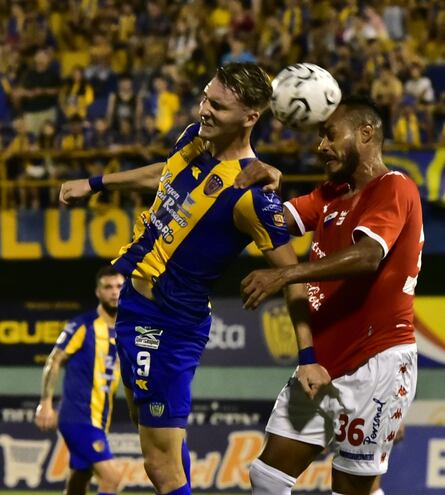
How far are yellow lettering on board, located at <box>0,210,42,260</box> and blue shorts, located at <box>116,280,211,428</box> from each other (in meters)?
4.44

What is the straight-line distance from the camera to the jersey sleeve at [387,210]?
4.41 metres

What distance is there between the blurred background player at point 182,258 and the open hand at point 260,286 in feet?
1.49

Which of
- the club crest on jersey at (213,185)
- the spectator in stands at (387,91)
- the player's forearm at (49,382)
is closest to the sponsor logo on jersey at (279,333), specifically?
the player's forearm at (49,382)

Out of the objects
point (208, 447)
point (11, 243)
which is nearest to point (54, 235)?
point (11, 243)

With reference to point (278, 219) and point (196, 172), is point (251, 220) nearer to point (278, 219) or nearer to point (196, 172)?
point (278, 219)

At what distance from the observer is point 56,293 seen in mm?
9383

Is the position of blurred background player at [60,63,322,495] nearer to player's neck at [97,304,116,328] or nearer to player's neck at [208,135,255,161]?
player's neck at [208,135,255,161]

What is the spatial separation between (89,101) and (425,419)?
5.95 metres

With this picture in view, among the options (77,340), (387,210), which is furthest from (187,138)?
(77,340)

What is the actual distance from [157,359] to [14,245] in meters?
4.64

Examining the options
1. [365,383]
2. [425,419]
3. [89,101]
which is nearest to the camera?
[365,383]

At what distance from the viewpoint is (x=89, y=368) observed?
8.06 metres

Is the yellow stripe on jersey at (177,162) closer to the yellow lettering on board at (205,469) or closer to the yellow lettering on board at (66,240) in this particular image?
the yellow lettering on board at (66,240)

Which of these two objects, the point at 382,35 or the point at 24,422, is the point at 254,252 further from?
the point at 382,35
